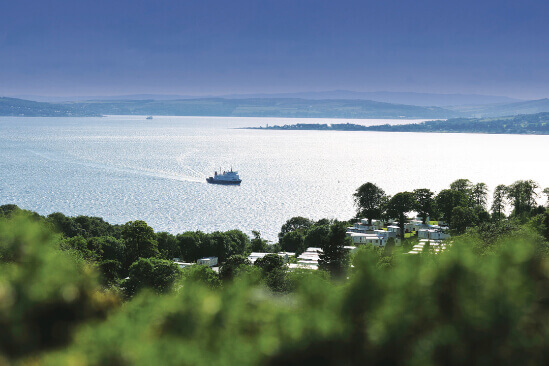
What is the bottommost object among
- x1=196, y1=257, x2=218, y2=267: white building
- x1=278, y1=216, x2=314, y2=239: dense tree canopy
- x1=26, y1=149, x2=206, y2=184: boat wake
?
x1=278, y1=216, x2=314, y2=239: dense tree canopy

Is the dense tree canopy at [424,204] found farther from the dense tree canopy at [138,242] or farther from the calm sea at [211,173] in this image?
the dense tree canopy at [138,242]

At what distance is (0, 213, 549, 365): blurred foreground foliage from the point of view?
10.6ft

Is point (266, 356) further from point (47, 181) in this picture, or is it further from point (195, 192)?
point (47, 181)

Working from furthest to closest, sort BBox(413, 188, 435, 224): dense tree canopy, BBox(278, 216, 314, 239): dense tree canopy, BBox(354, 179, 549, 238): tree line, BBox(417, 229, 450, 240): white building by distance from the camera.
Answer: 1. BBox(278, 216, 314, 239): dense tree canopy
2. BBox(413, 188, 435, 224): dense tree canopy
3. BBox(354, 179, 549, 238): tree line
4. BBox(417, 229, 450, 240): white building

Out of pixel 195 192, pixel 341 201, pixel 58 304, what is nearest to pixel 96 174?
pixel 195 192

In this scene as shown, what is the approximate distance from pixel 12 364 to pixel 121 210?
208 feet

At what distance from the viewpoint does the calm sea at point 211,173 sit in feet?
210

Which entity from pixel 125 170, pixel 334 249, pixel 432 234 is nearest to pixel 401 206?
pixel 432 234

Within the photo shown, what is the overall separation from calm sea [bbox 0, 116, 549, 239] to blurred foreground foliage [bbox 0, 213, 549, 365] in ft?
168

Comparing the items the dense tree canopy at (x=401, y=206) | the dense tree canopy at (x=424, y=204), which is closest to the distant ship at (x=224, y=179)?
the dense tree canopy at (x=424, y=204)

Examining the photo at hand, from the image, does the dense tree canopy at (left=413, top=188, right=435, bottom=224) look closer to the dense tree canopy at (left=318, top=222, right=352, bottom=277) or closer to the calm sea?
the calm sea

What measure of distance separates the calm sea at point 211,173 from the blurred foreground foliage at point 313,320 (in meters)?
51.1

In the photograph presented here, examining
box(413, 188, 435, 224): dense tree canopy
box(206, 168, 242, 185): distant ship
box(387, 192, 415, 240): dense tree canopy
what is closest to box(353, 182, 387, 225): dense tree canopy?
box(413, 188, 435, 224): dense tree canopy

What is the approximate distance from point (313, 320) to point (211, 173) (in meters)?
88.3
